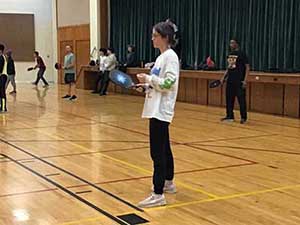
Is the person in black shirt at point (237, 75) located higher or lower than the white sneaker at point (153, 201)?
higher

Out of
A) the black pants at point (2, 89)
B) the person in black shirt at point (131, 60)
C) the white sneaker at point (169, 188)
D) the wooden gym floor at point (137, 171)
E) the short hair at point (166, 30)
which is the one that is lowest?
the wooden gym floor at point (137, 171)

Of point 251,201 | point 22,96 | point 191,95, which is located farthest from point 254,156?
point 22,96

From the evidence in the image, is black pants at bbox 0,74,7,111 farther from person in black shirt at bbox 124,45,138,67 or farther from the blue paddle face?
the blue paddle face

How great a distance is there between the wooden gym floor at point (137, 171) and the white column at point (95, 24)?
981 centimetres

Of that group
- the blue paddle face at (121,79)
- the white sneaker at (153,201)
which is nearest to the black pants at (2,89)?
the blue paddle face at (121,79)

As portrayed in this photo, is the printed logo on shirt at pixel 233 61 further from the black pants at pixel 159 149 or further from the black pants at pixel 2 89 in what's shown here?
the black pants at pixel 159 149

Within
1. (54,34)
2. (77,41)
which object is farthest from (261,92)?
(54,34)

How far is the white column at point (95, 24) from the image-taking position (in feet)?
66.9

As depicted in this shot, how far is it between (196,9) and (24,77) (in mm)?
11387

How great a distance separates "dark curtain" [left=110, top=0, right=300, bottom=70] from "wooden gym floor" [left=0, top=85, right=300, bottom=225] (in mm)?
2857

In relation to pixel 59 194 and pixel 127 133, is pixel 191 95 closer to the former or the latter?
pixel 127 133

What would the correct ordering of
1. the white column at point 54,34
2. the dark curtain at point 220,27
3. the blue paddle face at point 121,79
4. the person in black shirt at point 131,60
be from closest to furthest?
the blue paddle face at point 121,79
the dark curtain at point 220,27
the person in black shirt at point 131,60
the white column at point 54,34

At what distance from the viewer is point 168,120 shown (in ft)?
14.7

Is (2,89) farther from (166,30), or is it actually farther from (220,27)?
(166,30)
